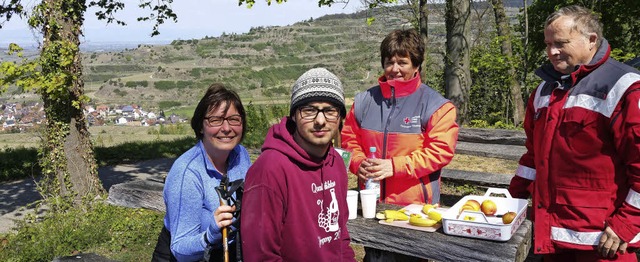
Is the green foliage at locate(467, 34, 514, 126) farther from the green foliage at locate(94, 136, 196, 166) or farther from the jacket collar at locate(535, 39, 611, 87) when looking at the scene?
the jacket collar at locate(535, 39, 611, 87)

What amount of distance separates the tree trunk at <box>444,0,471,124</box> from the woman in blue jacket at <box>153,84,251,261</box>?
24.6ft

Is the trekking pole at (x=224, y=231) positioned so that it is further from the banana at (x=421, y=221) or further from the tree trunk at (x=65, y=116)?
the tree trunk at (x=65, y=116)

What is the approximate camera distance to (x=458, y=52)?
9.66 metres

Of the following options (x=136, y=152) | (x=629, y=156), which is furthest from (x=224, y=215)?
(x=136, y=152)

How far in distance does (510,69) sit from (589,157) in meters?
9.46

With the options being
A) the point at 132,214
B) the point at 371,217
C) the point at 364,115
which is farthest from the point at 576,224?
the point at 132,214

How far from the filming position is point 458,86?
9.95 metres

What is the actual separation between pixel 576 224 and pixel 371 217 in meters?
0.98

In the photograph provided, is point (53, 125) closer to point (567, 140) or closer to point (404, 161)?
point (404, 161)

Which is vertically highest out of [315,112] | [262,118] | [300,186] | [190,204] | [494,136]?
[315,112]

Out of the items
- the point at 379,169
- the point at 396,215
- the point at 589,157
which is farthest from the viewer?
the point at 379,169

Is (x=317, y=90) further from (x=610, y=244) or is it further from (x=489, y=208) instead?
(x=610, y=244)

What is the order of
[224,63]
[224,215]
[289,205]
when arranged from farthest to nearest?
1. [224,63]
2. [224,215]
3. [289,205]

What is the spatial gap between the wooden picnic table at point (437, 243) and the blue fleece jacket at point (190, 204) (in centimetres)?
81
